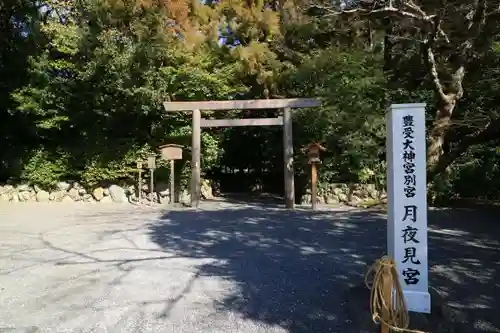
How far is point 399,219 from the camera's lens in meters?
3.32

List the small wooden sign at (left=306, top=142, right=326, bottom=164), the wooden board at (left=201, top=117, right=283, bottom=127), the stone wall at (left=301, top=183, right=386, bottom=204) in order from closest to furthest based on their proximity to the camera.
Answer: the small wooden sign at (left=306, top=142, right=326, bottom=164) < the wooden board at (left=201, top=117, right=283, bottom=127) < the stone wall at (left=301, top=183, right=386, bottom=204)

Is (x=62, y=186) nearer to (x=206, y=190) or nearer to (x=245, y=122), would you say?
(x=206, y=190)

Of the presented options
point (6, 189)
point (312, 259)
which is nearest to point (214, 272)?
point (312, 259)

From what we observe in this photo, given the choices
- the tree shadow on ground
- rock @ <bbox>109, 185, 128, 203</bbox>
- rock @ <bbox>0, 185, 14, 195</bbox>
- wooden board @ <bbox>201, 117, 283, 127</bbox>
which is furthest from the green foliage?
the tree shadow on ground

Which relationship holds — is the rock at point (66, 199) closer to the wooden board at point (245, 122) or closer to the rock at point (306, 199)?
the wooden board at point (245, 122)

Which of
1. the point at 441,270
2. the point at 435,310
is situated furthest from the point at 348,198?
the point at 435,310

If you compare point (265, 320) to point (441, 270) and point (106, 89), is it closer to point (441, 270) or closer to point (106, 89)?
→ point (441, 270)

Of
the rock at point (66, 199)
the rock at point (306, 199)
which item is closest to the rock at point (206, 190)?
the rock at point (306, 199)

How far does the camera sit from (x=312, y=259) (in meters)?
5.19

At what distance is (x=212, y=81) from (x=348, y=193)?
527 cm

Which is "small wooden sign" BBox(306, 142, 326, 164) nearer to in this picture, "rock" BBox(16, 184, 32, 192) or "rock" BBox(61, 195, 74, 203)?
"rock" BBox(61, 195, 74, 203)

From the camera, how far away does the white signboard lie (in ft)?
10.8

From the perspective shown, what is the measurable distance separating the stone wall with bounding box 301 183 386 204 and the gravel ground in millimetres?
3605

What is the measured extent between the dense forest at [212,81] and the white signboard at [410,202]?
283 inches
